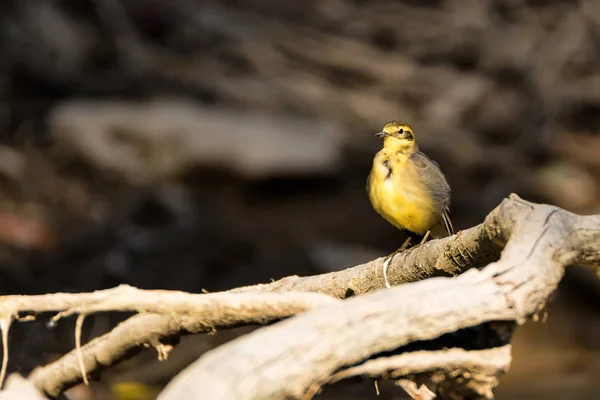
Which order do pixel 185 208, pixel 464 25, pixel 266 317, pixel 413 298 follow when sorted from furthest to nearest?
pixel 464 25
pixel 185 208
pixel 266 317
pixel 413 298

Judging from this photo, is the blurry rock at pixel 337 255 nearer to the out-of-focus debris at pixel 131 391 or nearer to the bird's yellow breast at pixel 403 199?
the out-of-focus debris at pixel 131 391

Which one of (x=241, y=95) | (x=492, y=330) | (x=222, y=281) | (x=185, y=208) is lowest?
(x=492, y=330)

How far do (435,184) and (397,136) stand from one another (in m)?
0.40

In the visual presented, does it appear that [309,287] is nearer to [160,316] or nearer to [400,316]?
[160,316]

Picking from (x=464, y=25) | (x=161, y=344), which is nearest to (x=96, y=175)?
(x=464, y=25)

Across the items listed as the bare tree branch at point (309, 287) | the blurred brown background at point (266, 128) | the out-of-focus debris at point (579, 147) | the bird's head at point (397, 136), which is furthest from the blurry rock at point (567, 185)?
the bare tree branch at point (309, 287)

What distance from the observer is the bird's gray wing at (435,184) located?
16.2ft

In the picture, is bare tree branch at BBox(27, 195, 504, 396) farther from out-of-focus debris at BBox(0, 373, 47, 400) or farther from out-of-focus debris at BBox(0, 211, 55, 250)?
out-of-focus debris at BBox(0, 211, 55, 250)

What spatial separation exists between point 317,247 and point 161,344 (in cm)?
622

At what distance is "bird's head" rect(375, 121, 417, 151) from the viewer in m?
5.21

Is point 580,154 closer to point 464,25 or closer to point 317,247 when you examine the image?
point 464,25

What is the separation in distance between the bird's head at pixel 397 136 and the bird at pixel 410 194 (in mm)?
51

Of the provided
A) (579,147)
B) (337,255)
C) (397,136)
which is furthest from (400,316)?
(579,147)

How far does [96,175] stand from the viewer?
10.7 m
